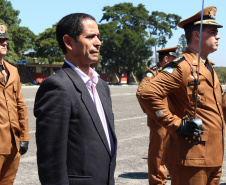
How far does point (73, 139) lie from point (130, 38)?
218 ft

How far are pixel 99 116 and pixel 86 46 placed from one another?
0.47 m

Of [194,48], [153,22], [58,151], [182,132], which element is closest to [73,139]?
[58,151]

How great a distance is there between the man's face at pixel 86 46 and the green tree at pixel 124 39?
65380 mm

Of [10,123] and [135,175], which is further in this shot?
[135,175]

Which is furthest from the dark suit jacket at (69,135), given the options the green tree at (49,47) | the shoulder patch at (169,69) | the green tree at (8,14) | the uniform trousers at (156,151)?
the green tree at (8,14)

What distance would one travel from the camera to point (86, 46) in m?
2.57

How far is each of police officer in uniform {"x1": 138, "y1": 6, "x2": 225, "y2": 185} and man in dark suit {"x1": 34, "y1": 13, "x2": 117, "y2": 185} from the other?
0.98m

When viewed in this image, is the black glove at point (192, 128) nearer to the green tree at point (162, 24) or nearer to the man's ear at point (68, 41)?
the man's ear at point (68, 41)

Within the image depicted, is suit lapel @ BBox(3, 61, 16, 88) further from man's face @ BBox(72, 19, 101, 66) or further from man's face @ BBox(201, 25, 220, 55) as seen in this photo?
man's face @ BBox(201, 25, 220, 55)

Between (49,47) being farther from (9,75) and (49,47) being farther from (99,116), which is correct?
(99,116)

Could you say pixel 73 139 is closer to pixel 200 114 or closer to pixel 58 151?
pixel 58 151

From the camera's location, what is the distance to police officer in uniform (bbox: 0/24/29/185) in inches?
164

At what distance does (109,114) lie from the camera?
2.64 m

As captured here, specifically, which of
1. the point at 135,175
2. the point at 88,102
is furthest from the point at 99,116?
the point at 135,175
